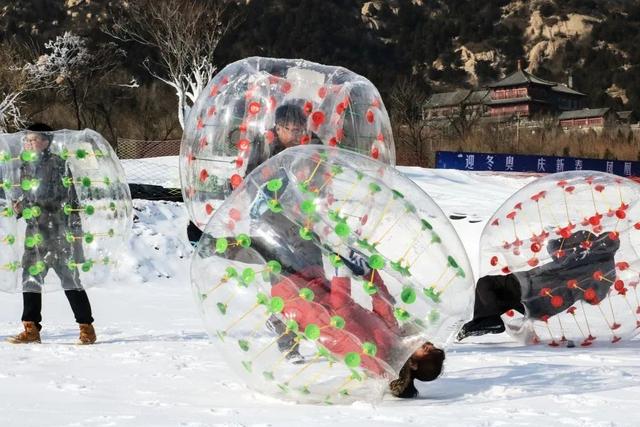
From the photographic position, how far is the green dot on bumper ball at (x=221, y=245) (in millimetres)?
3719

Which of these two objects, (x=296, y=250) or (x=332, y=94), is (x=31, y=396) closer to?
(x=296, y=250)

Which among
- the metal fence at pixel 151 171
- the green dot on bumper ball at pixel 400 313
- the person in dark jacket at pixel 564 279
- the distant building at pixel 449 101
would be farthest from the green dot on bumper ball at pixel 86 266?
the distant building at pixel 449 101

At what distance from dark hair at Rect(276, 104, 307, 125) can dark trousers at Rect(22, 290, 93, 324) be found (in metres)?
1.81

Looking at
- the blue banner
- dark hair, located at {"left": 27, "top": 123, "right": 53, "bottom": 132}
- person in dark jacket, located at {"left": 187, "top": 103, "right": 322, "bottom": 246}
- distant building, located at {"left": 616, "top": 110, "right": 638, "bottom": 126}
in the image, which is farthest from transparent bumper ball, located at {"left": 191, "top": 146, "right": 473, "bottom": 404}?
distant building, located at {"left": 616, "top": 110, "right": 638, "bottom": 126}

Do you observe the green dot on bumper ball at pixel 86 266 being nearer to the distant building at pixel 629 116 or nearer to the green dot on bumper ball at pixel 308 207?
the green dot on bumper ball at pixel 308 207

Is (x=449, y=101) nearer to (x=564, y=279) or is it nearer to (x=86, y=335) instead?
(x=564, y=279)

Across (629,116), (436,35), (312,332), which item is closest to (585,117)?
(629,116)

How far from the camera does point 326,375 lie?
141 inches

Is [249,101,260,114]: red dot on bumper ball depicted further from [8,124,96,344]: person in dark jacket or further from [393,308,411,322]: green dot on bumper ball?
[393,308,411,322]: green dot on bumper ball

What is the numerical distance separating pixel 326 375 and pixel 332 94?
Result: 7.61 ft

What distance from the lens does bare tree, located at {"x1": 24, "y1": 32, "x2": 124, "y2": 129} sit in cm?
3247

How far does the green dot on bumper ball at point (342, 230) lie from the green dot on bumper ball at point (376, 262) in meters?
0.14

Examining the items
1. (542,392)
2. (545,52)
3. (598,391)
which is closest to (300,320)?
(542,392)

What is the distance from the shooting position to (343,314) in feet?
11.6
